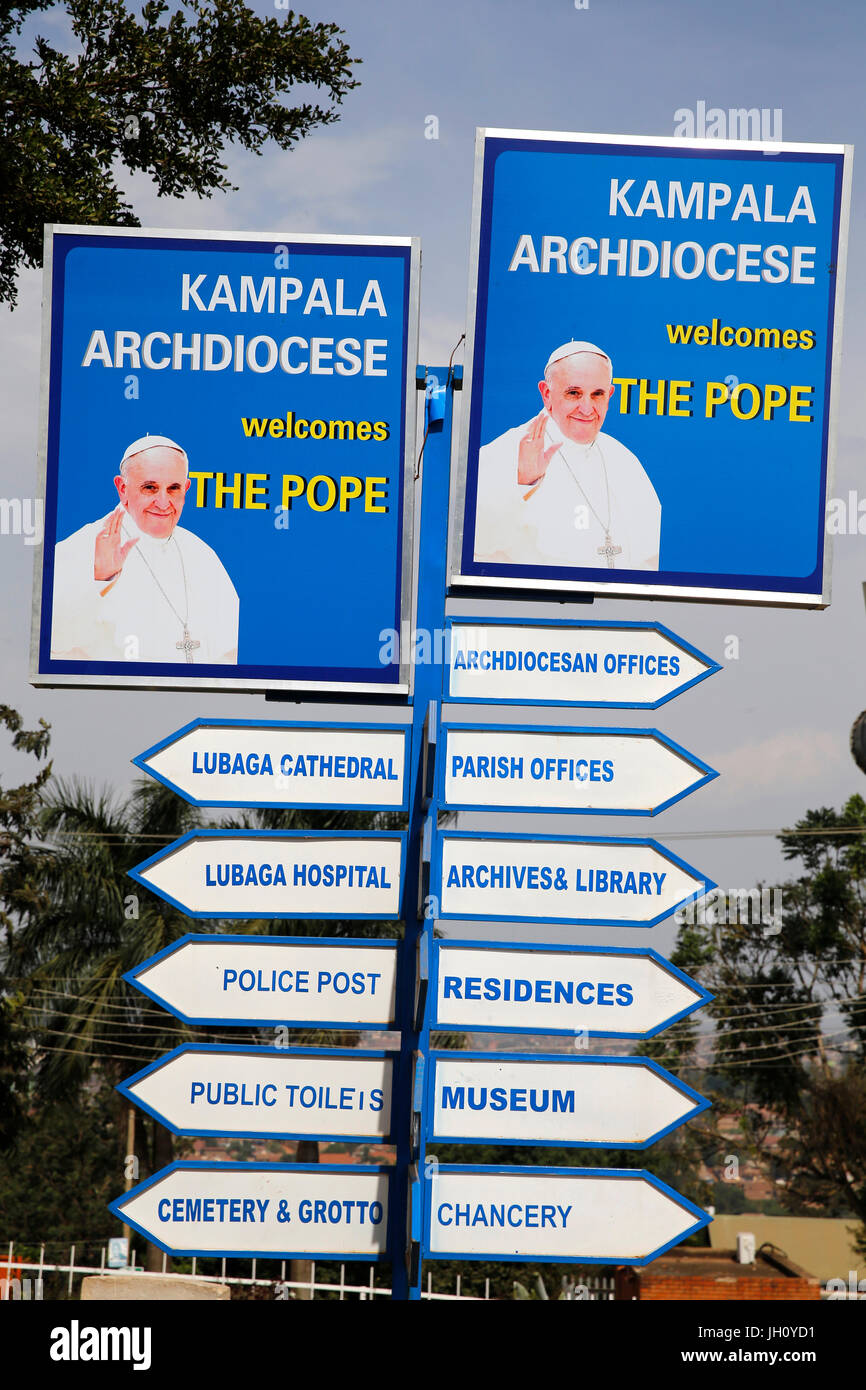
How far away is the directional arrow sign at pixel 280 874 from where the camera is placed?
638 centimetres

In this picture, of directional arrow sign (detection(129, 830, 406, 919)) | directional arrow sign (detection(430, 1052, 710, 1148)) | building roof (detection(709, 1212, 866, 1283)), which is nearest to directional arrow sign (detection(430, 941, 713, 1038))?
directional arrow sign (detection(430, 1052, 710, 1148))

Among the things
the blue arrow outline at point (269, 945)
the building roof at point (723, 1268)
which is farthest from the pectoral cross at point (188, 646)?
the building roof at point (723, 1268)

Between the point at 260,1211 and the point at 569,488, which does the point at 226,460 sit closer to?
the point at 569,488

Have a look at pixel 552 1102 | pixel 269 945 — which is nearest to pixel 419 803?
pixel 269 945

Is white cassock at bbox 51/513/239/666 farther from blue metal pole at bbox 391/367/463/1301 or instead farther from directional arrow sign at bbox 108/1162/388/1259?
directional arrow sign at bbox 108/1162/388/1259

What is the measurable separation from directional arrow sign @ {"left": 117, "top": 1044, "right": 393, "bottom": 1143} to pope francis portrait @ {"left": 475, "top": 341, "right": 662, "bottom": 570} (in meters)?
2.67

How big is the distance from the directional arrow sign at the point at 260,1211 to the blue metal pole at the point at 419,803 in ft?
0.59

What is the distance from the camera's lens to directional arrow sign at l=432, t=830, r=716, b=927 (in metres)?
6.29

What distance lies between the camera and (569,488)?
22.1ft

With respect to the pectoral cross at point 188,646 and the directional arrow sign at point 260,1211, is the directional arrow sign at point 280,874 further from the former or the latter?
the directional arrow sign at point 260,1211

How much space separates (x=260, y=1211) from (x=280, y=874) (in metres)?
1.56
